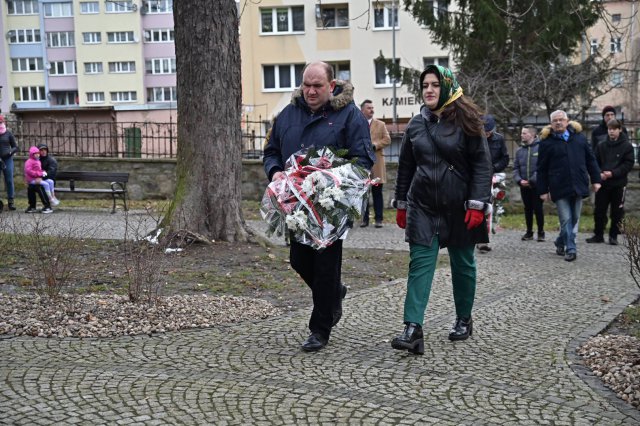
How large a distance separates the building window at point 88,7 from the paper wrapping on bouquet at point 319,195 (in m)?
63.8

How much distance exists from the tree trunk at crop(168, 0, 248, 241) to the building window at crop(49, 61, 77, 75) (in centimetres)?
6078

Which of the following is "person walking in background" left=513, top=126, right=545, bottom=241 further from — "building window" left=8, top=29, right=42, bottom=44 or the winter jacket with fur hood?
"building window" left=8, top=29, right=42, bottom=44

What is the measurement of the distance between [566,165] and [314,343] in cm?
644

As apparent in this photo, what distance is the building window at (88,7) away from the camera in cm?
6438

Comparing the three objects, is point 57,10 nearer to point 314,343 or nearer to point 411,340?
point 314,343

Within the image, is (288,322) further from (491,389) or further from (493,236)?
(493,236)

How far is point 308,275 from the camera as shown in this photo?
18.6ft

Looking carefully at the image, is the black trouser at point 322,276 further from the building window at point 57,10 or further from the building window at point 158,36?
the building window at point 57,10

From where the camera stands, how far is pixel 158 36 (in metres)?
64.1

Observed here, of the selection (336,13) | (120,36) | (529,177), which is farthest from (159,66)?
(529,177)

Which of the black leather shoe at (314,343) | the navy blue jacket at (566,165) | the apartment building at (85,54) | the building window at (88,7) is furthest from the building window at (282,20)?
the black leather shoe at (314,343)

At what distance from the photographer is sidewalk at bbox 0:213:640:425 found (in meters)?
4.17

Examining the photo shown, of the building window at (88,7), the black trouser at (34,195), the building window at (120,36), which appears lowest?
the black trouser at (34,195)

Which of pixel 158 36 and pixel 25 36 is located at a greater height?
pixel 25 36
